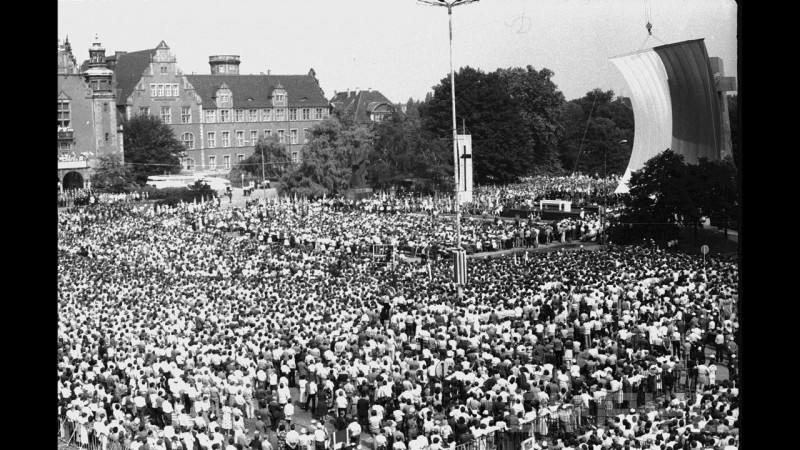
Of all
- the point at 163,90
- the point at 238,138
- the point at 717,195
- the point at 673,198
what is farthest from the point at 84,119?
the point at 717,195

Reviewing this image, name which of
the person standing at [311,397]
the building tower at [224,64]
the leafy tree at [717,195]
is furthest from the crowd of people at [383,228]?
the building tower at [224,64]

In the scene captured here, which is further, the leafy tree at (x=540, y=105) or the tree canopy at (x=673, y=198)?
the leafy tree at (x=540, y=105)

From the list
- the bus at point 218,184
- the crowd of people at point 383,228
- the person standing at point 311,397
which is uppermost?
the bus at point 218,184

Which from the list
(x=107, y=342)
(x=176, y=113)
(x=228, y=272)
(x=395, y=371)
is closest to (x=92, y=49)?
(x=176, y=113)

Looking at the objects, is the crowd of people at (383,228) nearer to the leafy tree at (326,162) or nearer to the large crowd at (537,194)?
the large crowd at (537,194)

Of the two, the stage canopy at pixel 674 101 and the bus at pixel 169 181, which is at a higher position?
the stage canopy at pixel 674 101

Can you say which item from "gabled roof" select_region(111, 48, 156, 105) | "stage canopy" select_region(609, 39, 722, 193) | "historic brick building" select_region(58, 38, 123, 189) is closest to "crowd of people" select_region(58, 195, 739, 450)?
"stage canopy" select_region(609, 39, 722, 193)

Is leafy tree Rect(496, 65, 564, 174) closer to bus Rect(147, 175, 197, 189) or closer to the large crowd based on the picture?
the large crowd

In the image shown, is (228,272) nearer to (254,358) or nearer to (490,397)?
(254,358)
